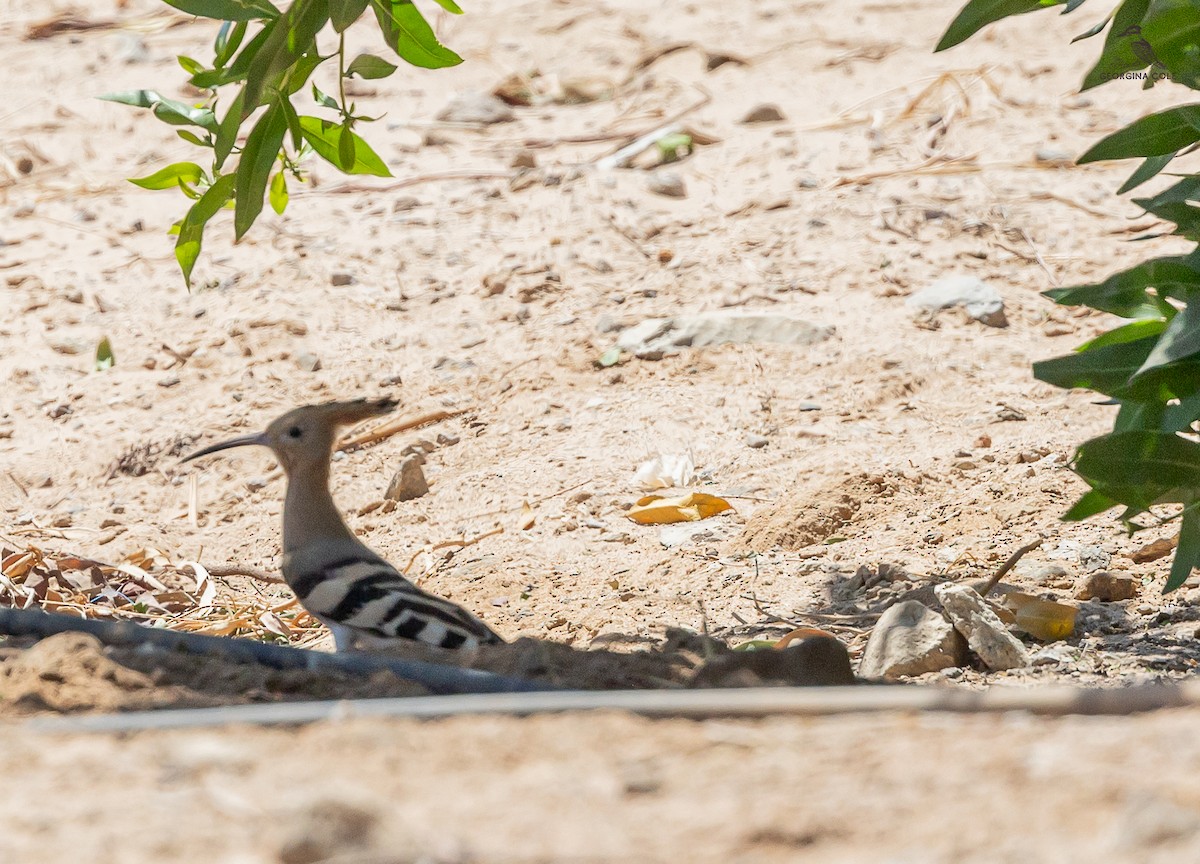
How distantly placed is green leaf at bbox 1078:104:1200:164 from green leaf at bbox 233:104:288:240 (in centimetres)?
186

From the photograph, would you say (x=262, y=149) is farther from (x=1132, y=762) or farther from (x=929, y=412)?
(x=929, y=412)

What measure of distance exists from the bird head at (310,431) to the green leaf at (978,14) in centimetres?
183

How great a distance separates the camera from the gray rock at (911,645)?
3479 millimetres

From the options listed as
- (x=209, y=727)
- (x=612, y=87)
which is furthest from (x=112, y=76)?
(x=209, y=727)

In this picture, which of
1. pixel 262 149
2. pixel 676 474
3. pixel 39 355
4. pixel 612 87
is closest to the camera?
pixel 262 149

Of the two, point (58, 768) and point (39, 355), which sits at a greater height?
point (58, 768)

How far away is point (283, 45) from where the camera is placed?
10.2ft

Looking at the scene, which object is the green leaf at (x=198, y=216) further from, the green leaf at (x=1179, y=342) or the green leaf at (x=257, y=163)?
the green leaf at (x=1179, y=342)

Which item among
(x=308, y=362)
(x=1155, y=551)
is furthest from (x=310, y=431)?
(x=1155, y=551)

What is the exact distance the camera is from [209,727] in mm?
2021

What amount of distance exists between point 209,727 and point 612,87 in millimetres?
7053

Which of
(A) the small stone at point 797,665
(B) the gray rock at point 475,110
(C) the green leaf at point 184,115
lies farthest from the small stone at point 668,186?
(A) the small stone at point 797,665

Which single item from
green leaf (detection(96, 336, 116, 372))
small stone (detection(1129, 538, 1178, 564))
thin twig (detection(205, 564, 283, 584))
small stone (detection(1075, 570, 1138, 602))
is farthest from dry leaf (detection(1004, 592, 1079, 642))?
green leaf (detection(96, 336, 116, 372))

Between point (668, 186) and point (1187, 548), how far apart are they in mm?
4298
